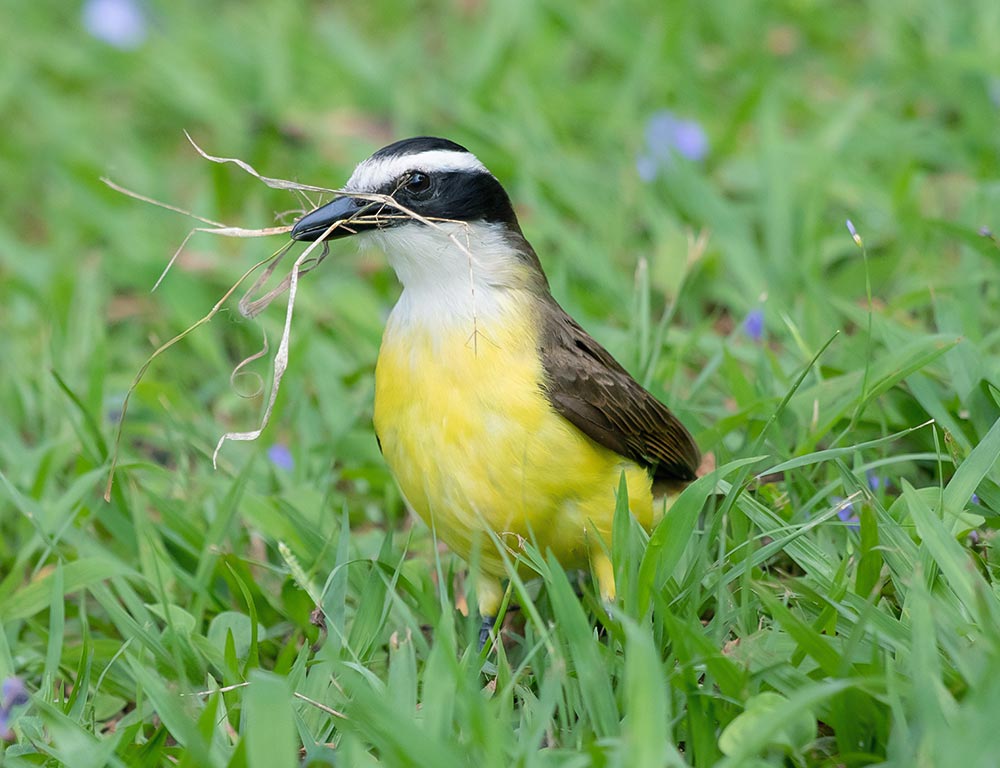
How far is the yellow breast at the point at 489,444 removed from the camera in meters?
3.74

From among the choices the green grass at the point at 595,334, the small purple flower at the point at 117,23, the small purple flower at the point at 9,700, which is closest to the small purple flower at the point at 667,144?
the green grass at the point at 595,334

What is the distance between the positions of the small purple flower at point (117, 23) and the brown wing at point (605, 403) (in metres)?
5.20

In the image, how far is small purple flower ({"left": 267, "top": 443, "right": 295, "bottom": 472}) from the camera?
16.2ft

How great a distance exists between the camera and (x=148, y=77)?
→ 7.93 m

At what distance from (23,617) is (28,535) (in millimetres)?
583

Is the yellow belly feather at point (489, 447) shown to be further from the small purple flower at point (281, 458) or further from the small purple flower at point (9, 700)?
the small purple flower at point (9, 700)

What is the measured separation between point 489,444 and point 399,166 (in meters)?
0.89

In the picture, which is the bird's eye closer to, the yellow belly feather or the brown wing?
the yellow belly feather

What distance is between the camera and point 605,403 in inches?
154

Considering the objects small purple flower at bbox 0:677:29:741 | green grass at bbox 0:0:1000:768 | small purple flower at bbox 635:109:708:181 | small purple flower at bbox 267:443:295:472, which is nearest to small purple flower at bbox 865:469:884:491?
green grass at bbox 0:0:1000:768

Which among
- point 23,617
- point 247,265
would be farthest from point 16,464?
point 247,265

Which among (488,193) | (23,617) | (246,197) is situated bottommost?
(23,617)

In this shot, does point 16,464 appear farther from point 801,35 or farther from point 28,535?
point 801,35

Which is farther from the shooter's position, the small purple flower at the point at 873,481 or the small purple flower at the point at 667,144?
the small purple flower at the point at 667,144
